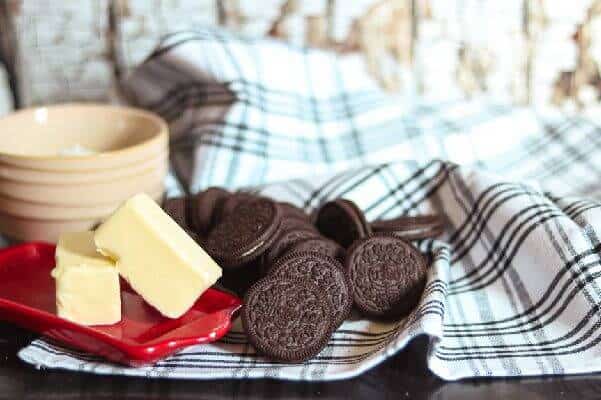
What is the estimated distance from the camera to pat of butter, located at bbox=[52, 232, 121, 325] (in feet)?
2.17

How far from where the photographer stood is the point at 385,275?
2.41 feet

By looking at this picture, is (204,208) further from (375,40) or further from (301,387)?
(375,40)

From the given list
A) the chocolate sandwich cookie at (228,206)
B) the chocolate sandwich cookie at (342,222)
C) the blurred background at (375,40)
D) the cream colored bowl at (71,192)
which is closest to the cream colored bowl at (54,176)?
the cream colored bowl at (71,192)

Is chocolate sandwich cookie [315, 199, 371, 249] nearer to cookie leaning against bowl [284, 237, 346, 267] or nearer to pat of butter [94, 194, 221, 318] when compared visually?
cookie leaning against bowl [284, 237, 346, 267]

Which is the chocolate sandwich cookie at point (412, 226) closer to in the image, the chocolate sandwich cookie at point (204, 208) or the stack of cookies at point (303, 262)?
the stack of cookies at point (303, 262)

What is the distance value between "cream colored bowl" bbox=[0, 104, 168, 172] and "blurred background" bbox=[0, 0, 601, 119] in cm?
24

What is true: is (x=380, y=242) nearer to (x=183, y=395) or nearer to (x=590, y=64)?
(x=183, y=395)

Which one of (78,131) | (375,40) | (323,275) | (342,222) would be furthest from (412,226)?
(375,40)

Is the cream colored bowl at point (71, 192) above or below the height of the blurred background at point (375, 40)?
above

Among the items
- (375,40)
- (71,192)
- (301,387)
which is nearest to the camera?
(301,387)

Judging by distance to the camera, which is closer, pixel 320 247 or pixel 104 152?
pixel 320 247

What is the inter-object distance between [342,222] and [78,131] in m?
0.37

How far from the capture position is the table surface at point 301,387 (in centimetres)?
63

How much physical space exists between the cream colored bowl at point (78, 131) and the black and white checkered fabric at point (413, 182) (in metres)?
0.11
